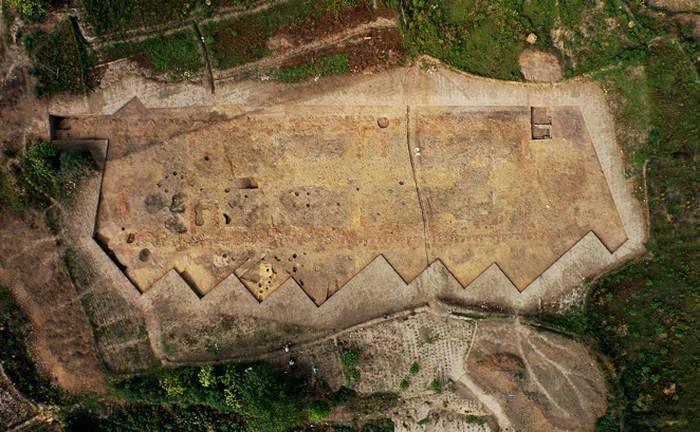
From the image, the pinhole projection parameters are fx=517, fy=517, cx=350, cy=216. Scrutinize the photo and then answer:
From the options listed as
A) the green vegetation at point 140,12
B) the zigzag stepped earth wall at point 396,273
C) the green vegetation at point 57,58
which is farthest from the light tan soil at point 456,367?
the green vegetation at point 140,12

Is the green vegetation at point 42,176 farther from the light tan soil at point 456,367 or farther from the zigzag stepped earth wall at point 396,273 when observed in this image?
the light tan soil at point 456,367

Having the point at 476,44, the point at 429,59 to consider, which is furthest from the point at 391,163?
the point at 476,44

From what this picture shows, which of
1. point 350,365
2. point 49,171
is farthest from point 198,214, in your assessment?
point 350,365

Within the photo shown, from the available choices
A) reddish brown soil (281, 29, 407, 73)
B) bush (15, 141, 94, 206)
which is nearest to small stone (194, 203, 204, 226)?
bush (15, 141, 94, 206)

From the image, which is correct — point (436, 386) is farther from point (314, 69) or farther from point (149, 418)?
point (314, 69)

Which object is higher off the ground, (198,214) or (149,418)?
(198,214)

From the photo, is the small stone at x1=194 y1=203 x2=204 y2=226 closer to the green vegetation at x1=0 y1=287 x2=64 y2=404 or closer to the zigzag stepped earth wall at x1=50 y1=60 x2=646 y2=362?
the zigzag stepped earth wall at x1=50 y1=60 x2=646 y2=362
